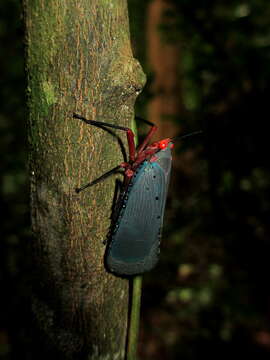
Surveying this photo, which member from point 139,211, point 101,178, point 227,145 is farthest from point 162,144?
point 227,145

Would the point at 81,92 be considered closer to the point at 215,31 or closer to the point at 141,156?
the point at 141,156

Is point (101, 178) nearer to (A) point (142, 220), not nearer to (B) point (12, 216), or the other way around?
(A) point (142, 220)

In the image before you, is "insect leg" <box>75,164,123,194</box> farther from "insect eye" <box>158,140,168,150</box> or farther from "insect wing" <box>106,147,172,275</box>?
"insect eye" <box>158,140,168,150</box>

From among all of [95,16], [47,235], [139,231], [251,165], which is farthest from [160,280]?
[95,16]

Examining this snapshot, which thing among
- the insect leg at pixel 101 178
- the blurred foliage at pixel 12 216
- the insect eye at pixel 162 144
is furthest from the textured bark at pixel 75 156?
the blurred foliage at pixel 12 216

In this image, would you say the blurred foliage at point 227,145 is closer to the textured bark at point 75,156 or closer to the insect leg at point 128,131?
the insect leg at point 128,131
